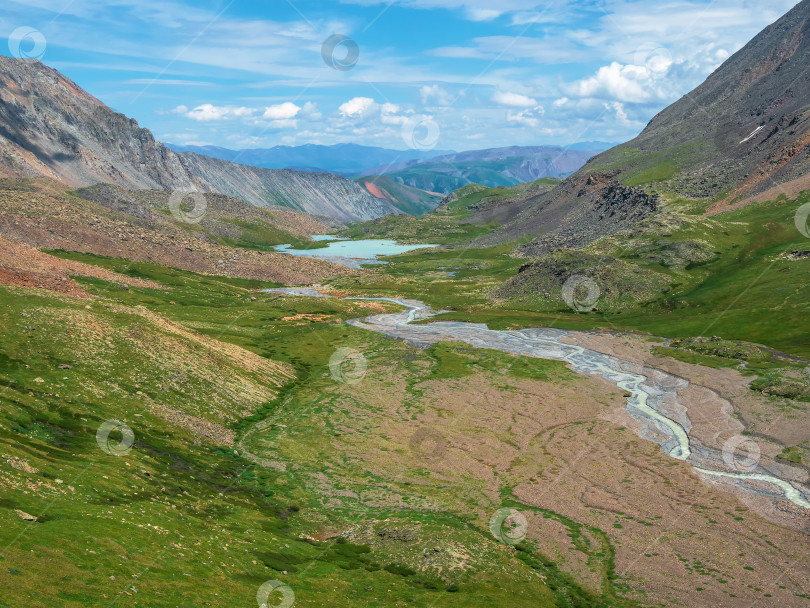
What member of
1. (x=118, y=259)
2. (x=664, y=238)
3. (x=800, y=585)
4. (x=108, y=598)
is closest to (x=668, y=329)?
(x=664, y=238)

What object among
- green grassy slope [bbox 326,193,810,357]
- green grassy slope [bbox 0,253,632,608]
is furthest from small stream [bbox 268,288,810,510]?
green grassy slope [bbox 0,253,632,608]

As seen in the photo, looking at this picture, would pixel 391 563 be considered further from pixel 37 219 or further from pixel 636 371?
pixel 37 219

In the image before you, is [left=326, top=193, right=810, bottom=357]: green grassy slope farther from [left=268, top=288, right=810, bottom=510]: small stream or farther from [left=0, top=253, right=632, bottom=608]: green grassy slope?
[left=0, top=253, right=632, bottom=608]: green grassy slope

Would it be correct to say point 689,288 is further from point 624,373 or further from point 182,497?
point 182,497

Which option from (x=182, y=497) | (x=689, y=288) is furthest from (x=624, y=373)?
(x=182, y=497)

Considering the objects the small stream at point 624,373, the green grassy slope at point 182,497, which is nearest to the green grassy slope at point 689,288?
the small stream at point 624,373

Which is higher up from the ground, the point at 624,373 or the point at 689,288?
the point at 689,288

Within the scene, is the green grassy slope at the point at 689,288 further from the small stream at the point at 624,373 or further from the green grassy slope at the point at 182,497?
the green grassy slope at the point at 182,497

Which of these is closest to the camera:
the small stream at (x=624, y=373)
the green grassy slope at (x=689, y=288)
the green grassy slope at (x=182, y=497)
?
the green grassy slope at (x=182, y=497)

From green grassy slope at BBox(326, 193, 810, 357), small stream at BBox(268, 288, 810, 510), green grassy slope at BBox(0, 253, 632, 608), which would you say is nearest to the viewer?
green grassy slope at BBox(0, 253, 632, 608)

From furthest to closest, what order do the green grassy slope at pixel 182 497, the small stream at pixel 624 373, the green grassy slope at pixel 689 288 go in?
the green grassy slope at pixel 689 288 < the small stream at pixel 624 373 < the green grassy slope at pixel 182 497

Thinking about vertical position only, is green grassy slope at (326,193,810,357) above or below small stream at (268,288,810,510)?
above
